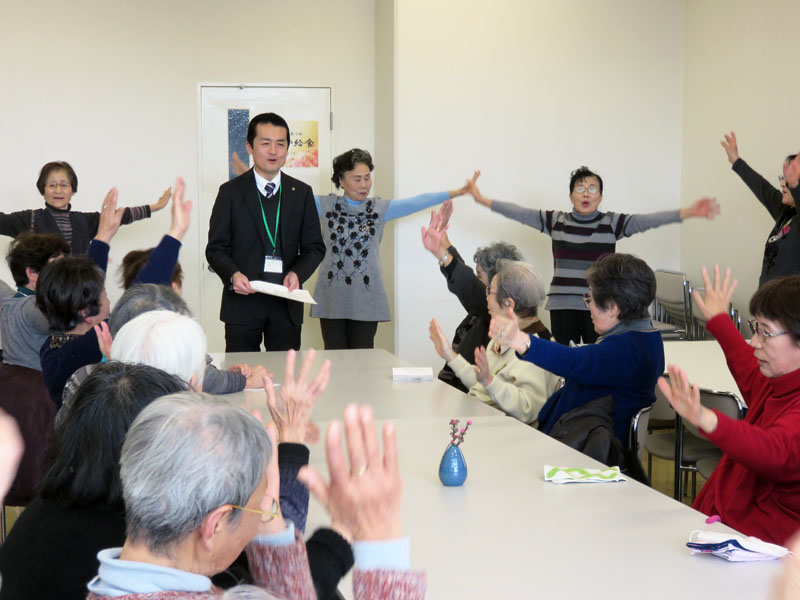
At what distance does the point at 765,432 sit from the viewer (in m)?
2.22

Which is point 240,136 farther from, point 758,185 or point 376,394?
point 376,394

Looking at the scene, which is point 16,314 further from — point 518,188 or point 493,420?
point 518,188

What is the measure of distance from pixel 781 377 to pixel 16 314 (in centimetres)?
286

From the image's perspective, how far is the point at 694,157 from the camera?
6.88 meters

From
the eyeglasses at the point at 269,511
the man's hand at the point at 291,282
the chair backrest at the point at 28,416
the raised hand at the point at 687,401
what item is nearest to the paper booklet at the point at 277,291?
the man's hand at the point at 291,282

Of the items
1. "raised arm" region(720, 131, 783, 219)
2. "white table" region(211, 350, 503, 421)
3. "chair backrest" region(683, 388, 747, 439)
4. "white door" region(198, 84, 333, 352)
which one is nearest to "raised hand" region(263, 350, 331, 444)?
"white table" region(211, 350, 503, 421)

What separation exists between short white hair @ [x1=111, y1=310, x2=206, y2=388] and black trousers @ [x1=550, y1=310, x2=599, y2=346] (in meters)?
4.16

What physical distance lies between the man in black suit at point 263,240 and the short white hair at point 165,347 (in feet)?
7.89

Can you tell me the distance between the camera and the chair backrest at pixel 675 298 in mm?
6203

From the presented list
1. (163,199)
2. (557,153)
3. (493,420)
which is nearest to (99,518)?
(493,420)

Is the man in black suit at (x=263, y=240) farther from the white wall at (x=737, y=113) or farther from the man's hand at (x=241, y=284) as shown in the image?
the white wall at (x=737, y=113)

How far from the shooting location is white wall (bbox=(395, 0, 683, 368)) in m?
6.58

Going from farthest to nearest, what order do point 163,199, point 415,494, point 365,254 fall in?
1. point 163,199
2. point 365,254
3. point 415,494

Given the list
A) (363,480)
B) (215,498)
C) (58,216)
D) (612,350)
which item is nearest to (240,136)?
(58,216)
